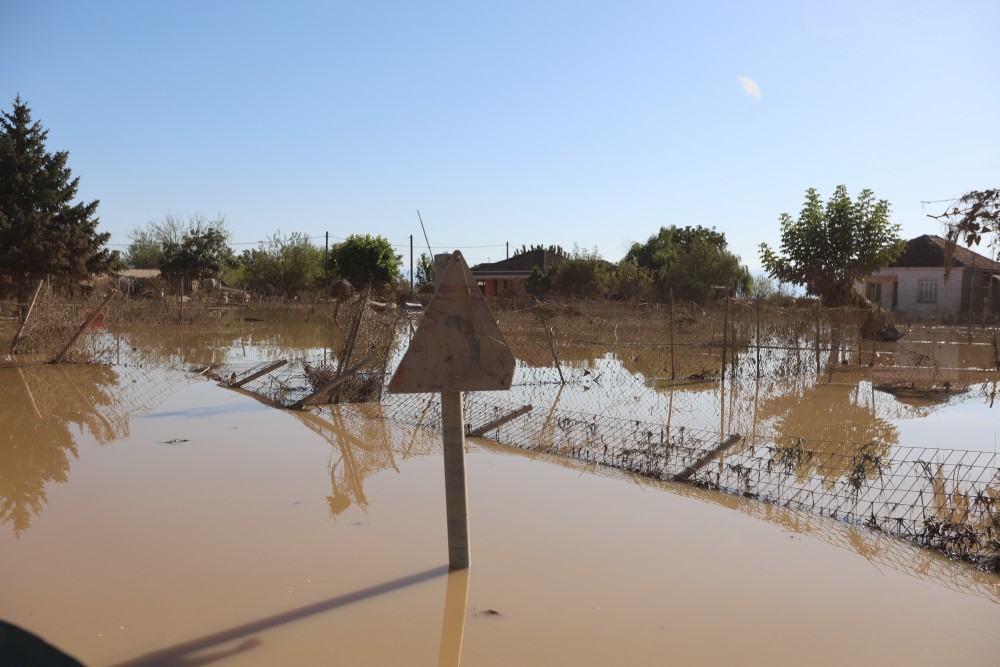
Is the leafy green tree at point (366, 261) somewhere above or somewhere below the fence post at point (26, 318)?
above

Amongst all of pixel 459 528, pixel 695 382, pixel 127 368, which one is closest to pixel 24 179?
pixel 127 368

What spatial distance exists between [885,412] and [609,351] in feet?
26.9

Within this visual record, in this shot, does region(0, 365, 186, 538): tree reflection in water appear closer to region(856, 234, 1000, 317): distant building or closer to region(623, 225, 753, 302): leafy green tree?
region(623, 225, 753, 302): leafy green tree

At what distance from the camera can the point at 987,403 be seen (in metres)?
11.4

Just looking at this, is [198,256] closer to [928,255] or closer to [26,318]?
[26,318]

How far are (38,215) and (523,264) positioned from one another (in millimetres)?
26660

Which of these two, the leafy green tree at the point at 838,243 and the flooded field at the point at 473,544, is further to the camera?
the leafy green tree at the point at 838,243

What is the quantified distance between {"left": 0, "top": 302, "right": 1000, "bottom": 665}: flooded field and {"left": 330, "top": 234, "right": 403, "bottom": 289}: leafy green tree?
27703 millimetres

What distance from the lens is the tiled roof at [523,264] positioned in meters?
45.5

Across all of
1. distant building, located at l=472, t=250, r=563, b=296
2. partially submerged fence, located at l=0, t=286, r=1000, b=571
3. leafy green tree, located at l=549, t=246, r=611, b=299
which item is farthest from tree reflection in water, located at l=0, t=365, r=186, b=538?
distant building, located at l=472, t=250, r=563, b=296

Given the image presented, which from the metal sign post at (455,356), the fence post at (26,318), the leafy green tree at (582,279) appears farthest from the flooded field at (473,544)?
the leafy green tree at (582,279)

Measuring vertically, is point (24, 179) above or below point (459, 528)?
above

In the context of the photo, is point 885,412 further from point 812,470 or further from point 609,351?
point 609,351

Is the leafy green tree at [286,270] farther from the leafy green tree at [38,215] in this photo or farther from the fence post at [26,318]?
the fence post at [26,318]
